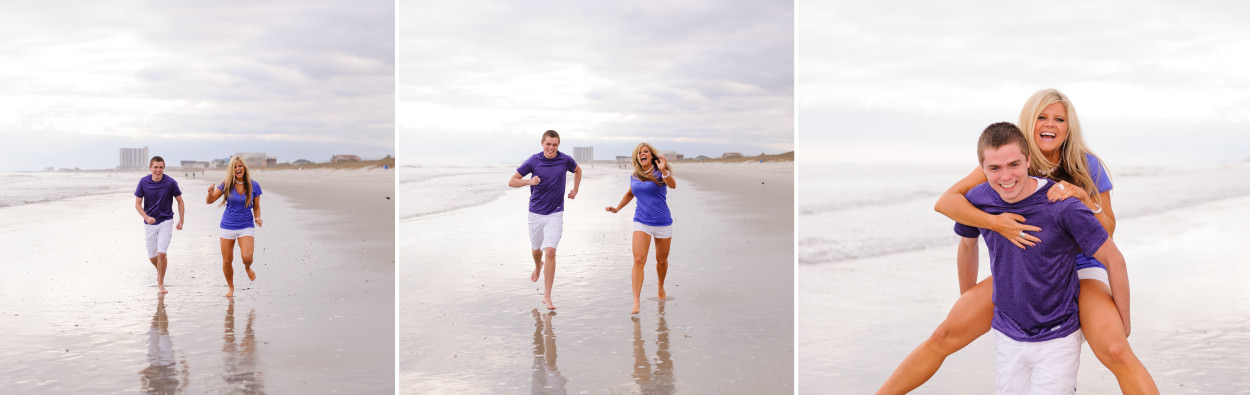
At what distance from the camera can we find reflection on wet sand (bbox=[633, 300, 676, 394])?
4752mm

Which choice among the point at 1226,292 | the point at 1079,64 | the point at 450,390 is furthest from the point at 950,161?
the point at 450,390

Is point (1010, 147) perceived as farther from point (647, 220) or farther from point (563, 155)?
point (563, 155)

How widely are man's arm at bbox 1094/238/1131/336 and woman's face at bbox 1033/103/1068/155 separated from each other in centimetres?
48

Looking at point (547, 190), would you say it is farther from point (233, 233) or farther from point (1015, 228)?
point (1015, 228)

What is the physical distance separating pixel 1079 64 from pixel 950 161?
7752 millimetres

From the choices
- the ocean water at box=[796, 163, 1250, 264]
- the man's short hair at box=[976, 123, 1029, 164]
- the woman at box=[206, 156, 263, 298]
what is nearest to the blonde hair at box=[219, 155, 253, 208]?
the woman at box=[206, 156, 263, 298]

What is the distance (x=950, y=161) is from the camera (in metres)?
35.6

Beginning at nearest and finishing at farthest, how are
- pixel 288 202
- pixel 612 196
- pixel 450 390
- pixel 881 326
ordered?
pixel 450 390, pixel 881 326, pixel 612 196, pixel 288 202

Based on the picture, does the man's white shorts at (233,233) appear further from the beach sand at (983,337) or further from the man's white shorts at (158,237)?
the beach sand at (983,337)

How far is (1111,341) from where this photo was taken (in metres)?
3.03

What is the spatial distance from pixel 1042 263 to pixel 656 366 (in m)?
2.66

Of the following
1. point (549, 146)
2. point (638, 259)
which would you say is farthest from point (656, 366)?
point (549, 146)

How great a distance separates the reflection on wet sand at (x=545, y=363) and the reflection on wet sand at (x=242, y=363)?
1.60 metres

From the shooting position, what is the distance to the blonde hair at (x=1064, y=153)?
328cm
